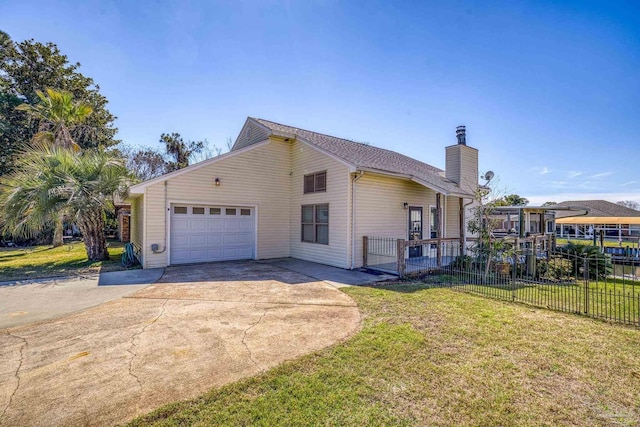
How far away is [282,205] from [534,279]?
9390mm

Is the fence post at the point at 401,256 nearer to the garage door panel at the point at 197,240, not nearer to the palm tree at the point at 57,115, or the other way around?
the garage door panel at the point at 197,240

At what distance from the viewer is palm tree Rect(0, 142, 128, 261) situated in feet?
29.9

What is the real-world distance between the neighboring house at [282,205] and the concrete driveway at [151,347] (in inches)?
140

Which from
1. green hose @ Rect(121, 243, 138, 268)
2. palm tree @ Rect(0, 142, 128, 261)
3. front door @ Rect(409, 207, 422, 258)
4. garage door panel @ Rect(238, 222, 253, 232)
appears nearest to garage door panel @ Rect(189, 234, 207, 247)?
garage door panel @ Rect(238, 222, 253, 232)

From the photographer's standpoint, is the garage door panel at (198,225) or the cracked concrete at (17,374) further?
the garage door panel at (198,225)

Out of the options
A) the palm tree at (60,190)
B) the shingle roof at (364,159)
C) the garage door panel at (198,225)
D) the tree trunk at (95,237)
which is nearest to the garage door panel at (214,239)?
the garage door panel at (198,225)

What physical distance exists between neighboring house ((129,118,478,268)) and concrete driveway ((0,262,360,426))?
11.7 ft

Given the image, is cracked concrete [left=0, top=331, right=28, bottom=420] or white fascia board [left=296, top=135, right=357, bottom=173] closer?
cracked concrete [left=0, top=331, right=28, bottom=420]

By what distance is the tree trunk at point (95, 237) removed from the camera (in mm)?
10812

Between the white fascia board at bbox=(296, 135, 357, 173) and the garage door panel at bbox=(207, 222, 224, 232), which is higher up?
the white fascia board at bbox=(296, 135, 357, 173)

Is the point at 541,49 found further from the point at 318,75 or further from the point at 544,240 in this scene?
the point at 318,75

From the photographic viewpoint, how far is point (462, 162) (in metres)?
14.1

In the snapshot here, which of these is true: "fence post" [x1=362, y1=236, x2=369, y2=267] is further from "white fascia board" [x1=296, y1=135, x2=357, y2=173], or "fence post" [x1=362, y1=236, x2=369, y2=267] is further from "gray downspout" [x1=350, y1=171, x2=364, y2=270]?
"white fascia board" [x1=296, y1=135, x2=357, y2=173]

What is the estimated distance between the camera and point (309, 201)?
11.3m
